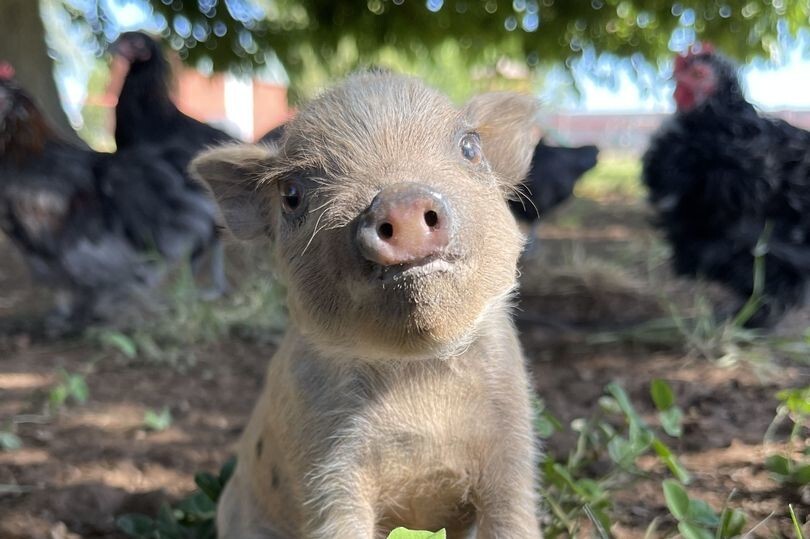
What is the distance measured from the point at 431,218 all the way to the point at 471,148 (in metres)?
0.47

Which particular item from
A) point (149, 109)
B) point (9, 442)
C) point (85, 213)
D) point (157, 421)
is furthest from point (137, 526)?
point (149, 109)

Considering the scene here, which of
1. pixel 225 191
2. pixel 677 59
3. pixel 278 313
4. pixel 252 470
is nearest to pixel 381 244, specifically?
pixel 225 191

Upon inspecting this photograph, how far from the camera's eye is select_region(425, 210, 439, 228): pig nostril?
1167 mm

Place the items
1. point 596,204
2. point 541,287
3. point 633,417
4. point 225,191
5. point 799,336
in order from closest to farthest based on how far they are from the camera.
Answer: point 225,191 < point 633,417 < point 799,336 < point 541,287 < point 596,204

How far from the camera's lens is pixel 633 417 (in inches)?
90.4

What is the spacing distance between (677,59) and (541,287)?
184 centimetres

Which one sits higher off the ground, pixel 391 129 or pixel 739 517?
pixel 391 129

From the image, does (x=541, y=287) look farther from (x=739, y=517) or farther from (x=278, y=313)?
(x=739, y=517)

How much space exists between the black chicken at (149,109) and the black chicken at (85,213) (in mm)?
552

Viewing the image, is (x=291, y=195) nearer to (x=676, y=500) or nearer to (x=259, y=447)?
(x=259, y=447)

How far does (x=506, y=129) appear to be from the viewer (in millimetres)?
1823

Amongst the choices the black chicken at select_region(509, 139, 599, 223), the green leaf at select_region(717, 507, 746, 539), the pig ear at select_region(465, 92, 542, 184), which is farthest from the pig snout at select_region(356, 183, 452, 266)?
the black chicken at select_region(509, 139, 599, 223)

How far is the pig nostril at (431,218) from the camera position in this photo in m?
1.17

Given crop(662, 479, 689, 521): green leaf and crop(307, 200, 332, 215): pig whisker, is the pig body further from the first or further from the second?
crop(662, 479, 689, 521): green leaf
